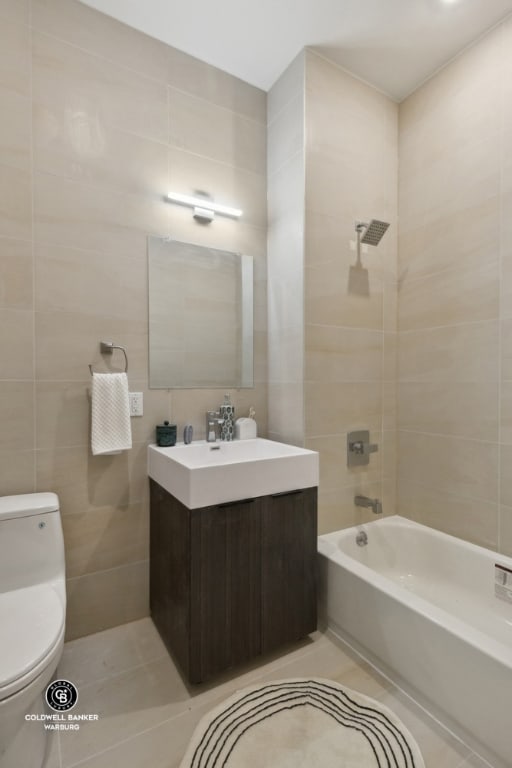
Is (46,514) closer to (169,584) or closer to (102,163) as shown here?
(169,584)

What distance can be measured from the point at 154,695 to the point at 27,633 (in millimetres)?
610

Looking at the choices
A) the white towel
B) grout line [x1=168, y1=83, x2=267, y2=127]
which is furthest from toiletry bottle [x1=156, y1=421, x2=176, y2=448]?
grout line [x1=168, y1=83, x2=267, y2=127]

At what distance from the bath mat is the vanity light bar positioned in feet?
7.34

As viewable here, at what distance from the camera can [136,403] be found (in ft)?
6.08

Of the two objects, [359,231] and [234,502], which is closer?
[234,502]

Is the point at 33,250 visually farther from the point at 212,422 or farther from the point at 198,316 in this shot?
the point at 212,422

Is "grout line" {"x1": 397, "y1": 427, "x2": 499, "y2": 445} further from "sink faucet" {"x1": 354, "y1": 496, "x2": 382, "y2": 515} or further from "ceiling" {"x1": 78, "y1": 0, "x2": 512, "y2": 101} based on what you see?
"ceiling" {"x1": 78, "y1": 0, "x2": 512, "y2": 101}

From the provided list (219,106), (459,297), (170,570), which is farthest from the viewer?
(219,106)

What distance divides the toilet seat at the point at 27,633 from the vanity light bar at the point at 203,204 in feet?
6.11

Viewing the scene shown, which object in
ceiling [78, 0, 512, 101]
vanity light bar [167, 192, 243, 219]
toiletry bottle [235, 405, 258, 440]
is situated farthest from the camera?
toiletry bottle [235, 405, 258, 440]

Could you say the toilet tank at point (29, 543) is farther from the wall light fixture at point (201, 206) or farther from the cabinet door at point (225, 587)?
the wall light fixture at point (201, 206)

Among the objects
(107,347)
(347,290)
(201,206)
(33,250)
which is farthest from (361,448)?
(33,250)

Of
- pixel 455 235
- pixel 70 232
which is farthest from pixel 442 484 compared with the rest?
pixel 70 232

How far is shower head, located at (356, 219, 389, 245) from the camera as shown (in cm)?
199
